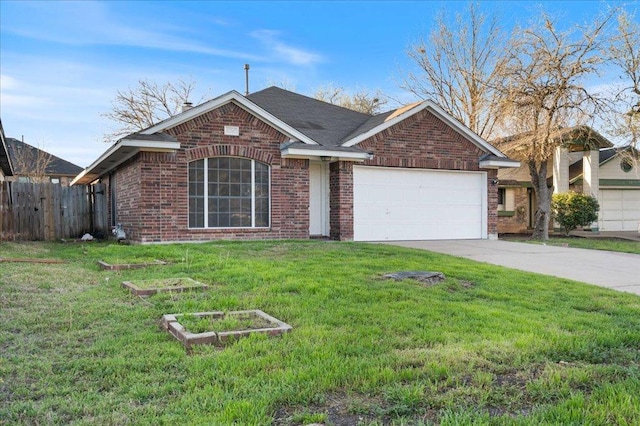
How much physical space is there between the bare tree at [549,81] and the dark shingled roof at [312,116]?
222 inches

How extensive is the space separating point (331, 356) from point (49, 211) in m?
15.0

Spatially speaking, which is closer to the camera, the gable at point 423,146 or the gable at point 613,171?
the gable at point 423,146

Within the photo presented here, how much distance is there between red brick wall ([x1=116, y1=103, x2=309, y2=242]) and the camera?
1248 centimetres

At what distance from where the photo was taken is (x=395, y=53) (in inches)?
1097

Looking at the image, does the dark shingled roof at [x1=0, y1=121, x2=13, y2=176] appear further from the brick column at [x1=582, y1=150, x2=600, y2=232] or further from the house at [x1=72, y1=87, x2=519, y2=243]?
the brick column at [x1=582, y1=150, x2=600, y2=232]

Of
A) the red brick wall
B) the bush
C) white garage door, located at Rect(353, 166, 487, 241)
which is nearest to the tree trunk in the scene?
the bush

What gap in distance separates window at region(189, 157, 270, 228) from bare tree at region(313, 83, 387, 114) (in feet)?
69.7

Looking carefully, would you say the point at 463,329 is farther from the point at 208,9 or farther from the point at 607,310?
the point at 208,9

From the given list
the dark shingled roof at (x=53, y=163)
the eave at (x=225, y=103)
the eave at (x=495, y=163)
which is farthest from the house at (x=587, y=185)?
the dark shingled roof at (x=53, y=163)

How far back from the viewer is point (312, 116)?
17.2 meters

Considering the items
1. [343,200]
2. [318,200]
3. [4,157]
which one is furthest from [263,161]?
[4,157]

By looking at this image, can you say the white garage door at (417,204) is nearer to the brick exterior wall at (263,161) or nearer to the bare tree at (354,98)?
the brick exterior wall at (263,161)

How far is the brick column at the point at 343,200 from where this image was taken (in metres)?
14.2

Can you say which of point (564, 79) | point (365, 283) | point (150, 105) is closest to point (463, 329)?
point (365, 283)
